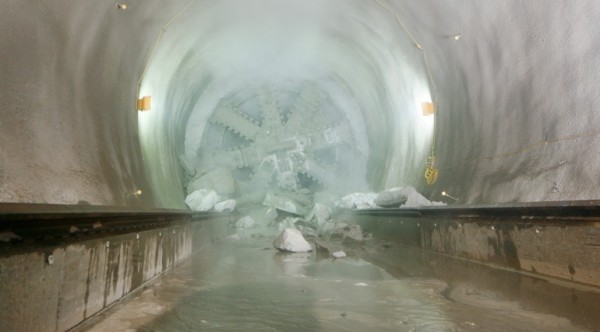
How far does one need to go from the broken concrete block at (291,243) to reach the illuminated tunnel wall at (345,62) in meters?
2.05

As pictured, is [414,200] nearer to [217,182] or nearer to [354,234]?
[354,234]

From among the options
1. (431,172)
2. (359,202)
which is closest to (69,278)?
(431,172)

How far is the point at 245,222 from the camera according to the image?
1052cm

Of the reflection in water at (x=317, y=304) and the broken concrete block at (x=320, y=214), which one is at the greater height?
the broken concrete block at (x=320, y=214)

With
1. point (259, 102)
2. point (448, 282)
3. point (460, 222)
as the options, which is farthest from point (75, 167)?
point (259, 102)

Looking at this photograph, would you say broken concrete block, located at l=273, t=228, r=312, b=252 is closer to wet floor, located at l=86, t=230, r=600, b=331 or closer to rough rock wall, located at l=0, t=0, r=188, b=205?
wet floor, located at l=86, t=230, r=600, b=331

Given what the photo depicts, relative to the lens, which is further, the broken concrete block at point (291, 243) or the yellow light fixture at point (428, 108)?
the yellow light fixture at point (428, 108)

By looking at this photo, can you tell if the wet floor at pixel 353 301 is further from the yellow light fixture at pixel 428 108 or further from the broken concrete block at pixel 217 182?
the broken concrete block at pixel 217 182

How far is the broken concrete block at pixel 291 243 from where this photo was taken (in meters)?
5.57

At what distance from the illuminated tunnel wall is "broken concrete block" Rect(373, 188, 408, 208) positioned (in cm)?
53

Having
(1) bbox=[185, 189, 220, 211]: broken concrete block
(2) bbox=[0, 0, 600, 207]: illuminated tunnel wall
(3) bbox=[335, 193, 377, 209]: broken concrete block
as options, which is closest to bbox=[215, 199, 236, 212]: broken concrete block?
(1) bbox=[185, 189, 220, 211]: broken concrete block

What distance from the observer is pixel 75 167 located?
3271 mm

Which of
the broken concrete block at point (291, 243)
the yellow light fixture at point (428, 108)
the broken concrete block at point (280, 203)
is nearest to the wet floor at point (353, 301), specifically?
the broken concrete block at point (291, 243)

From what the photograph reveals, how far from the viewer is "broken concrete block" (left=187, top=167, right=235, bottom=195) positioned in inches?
389
